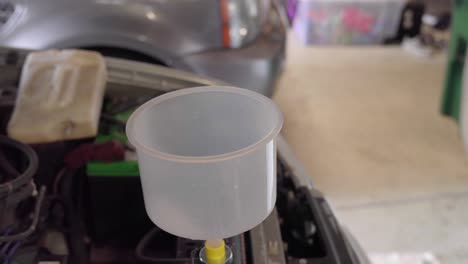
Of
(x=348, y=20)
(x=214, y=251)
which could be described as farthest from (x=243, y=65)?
(x=348, y=20)

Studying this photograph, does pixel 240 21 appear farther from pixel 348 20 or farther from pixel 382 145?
pixel 348 20

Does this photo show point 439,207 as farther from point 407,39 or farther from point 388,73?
point 407,39

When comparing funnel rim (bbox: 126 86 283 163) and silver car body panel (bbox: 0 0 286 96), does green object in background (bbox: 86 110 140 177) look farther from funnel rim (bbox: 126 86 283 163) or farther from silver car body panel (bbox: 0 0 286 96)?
silver car body panel (bbox: 0 0 286 96)

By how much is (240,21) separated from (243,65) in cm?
22

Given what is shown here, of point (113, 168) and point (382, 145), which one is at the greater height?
point (113, 168)

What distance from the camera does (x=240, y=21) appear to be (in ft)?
7.68

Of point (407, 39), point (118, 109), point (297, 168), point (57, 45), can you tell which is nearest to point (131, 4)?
point (57, 45)

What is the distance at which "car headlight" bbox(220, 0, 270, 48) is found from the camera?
2285mm

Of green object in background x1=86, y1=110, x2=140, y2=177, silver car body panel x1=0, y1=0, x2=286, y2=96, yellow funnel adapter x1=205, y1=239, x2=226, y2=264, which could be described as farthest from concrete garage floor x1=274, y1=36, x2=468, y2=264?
yellow funnel adapter x1=205, y1=239, x2=226, y2=264

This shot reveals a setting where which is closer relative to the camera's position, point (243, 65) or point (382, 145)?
point (243, 65)

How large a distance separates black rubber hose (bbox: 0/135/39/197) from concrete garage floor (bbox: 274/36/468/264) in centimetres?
157

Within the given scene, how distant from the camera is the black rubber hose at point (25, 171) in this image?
908 mm

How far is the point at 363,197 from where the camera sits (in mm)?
2477

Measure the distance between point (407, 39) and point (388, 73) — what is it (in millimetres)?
644
